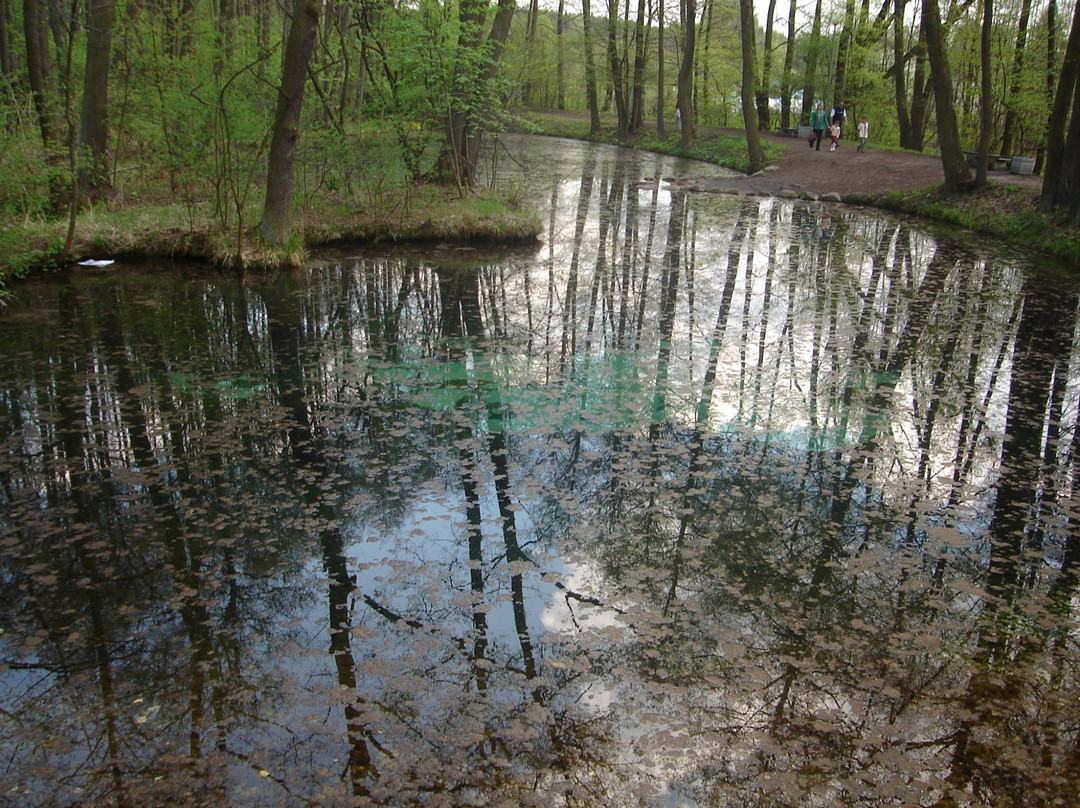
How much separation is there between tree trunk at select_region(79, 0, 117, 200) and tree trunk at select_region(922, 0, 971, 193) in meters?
15.1

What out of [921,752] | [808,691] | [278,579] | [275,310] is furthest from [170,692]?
[275,310]

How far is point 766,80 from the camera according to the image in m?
32.0

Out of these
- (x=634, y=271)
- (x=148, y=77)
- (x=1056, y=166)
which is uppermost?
(x=148, y=77)

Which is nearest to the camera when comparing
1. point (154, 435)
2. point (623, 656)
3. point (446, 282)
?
point (623, 656)

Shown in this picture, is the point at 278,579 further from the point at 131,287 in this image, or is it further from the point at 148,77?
the point at 148,77

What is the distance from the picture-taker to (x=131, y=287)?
10445mm

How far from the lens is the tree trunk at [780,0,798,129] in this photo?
1231 inches

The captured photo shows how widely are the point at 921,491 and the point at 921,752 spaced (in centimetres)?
259

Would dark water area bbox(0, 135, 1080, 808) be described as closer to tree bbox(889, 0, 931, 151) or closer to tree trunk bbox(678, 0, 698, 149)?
tree bbox(889, 0, 931, 151)

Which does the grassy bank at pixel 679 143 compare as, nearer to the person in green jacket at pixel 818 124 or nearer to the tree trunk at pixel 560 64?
the person in green jacket at pixel 818 124

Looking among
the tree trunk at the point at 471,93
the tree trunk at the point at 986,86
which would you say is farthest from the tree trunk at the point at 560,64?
the tree trunk at the point at 986,86

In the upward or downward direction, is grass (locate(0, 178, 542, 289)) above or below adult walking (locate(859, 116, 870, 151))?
below

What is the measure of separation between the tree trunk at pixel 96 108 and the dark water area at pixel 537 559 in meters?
4.07

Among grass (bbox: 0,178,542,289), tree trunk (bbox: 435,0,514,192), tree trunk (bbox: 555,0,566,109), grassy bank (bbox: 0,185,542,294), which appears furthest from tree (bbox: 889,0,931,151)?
grass (bbox: 0,178,542,289)
